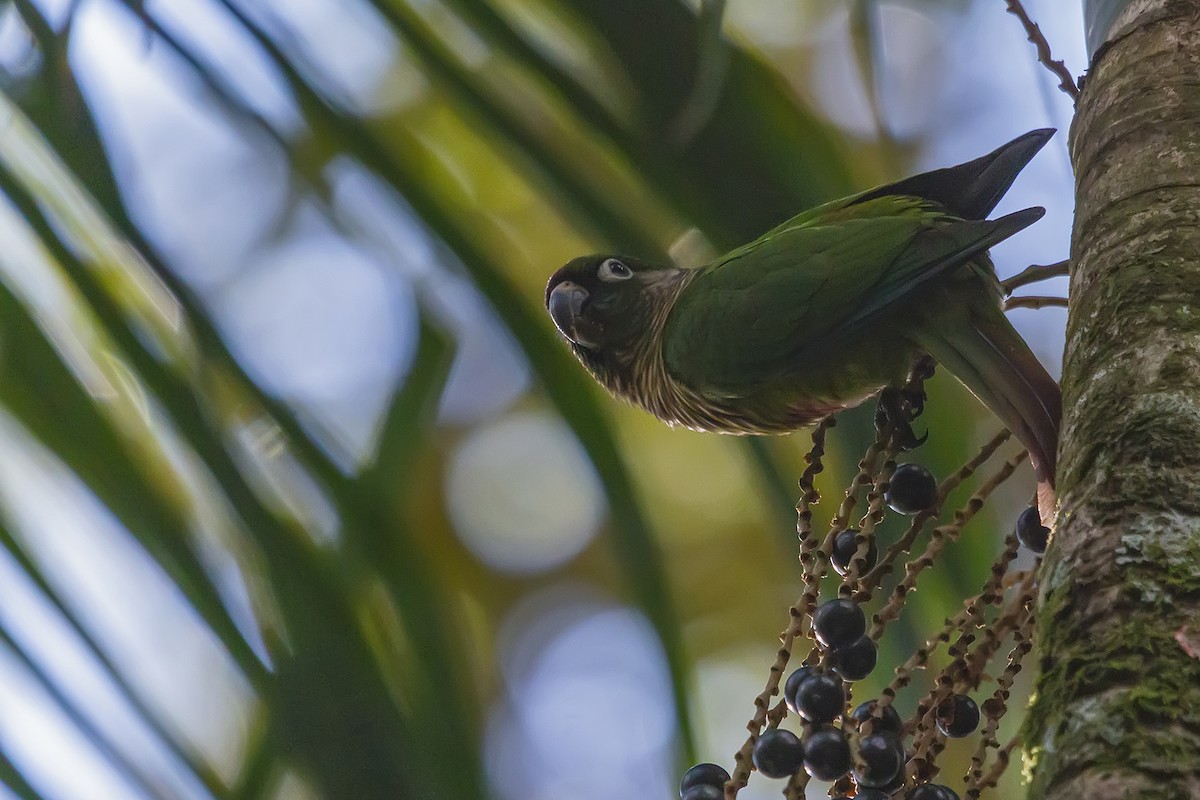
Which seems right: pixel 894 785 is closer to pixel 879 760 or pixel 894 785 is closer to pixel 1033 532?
pixel 879 760

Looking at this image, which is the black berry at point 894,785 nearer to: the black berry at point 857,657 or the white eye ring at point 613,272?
the black berry at point 857,657

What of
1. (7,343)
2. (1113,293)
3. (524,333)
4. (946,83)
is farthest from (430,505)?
(946,83)

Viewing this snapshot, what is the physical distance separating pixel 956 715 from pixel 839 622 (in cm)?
19

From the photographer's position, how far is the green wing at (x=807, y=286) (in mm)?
1668

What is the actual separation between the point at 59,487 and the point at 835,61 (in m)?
1.62

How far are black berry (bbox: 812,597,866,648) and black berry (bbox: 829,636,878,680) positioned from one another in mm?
30

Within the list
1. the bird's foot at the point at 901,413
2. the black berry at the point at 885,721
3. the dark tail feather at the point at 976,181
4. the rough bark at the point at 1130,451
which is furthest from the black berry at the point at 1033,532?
the dark tail feather at the point at 976,181

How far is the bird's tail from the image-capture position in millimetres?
1275

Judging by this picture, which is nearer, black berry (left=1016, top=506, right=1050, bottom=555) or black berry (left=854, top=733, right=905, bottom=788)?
black berry (left=854, top=733, right=905, bottom=788)

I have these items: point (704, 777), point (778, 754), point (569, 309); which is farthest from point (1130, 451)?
point (569, 309)

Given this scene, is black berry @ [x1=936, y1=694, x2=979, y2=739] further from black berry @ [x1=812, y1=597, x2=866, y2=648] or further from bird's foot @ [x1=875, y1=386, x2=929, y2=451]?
bird's foot @ [x1=875, y1=386, x2=929, y2=451]

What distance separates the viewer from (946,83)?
329 centimetres

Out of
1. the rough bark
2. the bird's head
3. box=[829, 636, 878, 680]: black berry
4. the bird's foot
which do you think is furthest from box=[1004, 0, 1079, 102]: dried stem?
the bird's head

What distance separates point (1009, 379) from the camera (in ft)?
A: 4.55
